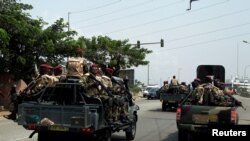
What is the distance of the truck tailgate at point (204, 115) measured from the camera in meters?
12.5

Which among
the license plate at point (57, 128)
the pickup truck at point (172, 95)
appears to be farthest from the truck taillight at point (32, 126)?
the pickup truck at point (172, 95)

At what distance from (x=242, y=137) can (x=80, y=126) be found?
4596mm

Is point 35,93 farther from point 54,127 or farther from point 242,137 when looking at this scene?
point 242,137

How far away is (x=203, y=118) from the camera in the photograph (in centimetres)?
1268

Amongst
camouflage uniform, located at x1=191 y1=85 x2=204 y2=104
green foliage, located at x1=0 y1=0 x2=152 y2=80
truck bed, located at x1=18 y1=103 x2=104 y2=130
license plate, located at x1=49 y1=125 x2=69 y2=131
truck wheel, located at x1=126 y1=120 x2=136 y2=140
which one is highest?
green foliage, located at x1=0 y1=0 x2=152 y2=80

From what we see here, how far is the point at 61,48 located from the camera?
28734 mm

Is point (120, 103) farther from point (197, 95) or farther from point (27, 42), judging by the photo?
point (27, 42)

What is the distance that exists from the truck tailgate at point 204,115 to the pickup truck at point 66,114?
7.06ft

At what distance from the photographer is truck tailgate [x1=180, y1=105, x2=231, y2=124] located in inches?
493

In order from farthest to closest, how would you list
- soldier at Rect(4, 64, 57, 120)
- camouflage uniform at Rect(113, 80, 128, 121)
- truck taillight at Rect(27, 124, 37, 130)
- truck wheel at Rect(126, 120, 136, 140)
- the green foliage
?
the green foliage < truck wheel at Rect(126, 120, 136, 140) < camouflage uniform at Rect(113, 80, 128, 121) < soldier at Rect(4, 64, 57, 120) < truck taillight at Rect(27, 124, 37, 130)

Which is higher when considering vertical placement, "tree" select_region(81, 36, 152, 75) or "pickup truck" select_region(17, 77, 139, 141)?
"tree" select_region(81, 36, 152, 75)

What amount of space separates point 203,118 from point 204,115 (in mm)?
82

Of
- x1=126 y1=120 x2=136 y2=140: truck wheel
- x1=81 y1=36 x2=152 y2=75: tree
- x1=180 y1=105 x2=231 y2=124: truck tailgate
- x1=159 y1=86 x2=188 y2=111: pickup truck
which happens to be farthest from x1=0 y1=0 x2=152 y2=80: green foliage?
x1=81 y1=36 x2=152 y2=75: tree

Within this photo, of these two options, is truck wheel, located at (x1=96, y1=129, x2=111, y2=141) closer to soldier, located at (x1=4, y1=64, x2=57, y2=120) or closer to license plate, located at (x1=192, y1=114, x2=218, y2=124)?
soldier, located at (x1=4, y1=64, x2=57, y2=120)
